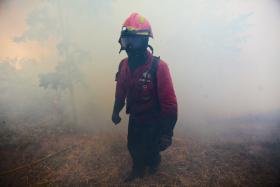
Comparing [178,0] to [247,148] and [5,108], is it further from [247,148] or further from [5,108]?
[5,108]

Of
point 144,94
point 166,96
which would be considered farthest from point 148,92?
point 166,96

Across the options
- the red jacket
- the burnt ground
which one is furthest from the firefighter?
the burnt ground

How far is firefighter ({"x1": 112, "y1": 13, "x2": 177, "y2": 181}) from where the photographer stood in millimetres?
3125

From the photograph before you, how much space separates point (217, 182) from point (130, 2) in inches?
194

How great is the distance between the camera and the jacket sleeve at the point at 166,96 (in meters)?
3.23

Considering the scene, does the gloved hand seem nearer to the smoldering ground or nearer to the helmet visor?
the smoldering ground

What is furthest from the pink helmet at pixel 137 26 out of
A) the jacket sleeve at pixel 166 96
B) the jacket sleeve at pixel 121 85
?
the jacket sleeve at pixel 121 85

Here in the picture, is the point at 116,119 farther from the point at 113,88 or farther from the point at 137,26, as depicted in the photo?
the point at 113,88

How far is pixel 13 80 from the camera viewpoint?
7.45 m

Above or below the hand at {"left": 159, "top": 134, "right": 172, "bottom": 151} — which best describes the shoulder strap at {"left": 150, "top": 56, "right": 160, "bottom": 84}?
above

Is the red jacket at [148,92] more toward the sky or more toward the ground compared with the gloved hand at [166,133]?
more toward the sky

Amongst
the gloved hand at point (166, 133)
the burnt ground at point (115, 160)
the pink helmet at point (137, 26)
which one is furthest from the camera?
the burnt ground at point (115, 160)

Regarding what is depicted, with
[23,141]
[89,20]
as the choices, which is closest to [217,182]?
[23,141]

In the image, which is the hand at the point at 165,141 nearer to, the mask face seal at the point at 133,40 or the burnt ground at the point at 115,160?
the burnt ground at the point at 115,160
